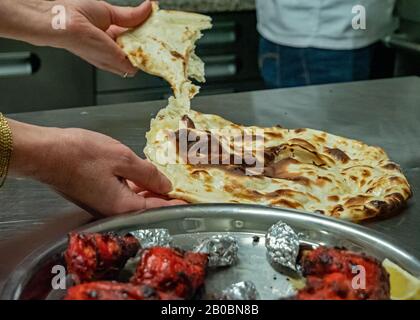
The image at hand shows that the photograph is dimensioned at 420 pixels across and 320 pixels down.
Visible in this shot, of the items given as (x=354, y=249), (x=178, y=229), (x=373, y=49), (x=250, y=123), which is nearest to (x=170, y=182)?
(x=178, y=229)

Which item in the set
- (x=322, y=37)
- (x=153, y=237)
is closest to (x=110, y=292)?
(x=153, y=237)

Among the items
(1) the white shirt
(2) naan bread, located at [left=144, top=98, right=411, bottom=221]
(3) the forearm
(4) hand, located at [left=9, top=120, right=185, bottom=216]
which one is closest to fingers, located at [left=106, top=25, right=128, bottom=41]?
(3) the forearm

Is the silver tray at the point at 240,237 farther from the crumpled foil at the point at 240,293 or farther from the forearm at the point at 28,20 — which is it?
the forearm at the point at 28,20

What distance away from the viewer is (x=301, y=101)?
5.91 ft

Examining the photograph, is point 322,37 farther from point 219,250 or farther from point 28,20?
point 219,250

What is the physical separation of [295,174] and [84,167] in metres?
0.42

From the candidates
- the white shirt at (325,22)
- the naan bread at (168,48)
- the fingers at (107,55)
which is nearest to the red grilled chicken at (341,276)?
the naan bread at (168,48)

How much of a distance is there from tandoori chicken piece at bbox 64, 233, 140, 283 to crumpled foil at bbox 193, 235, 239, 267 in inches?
4.2

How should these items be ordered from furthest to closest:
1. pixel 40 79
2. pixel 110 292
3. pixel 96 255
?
pixel 40 79, pixel 96 255, pixel 110 292

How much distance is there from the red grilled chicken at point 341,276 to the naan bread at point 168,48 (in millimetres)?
715

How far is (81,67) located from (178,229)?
1.49 metres

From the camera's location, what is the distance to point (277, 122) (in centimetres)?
164

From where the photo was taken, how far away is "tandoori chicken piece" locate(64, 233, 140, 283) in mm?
874
